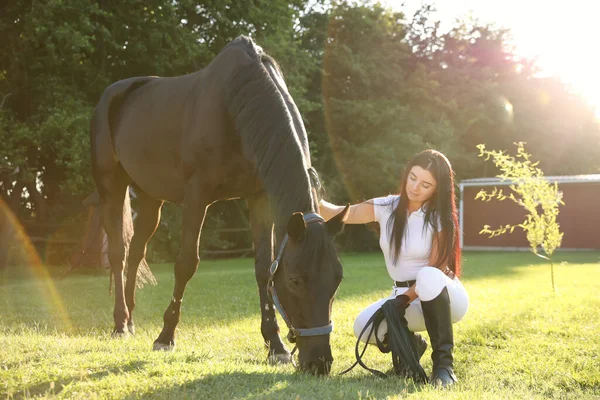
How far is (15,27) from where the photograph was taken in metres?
13.7

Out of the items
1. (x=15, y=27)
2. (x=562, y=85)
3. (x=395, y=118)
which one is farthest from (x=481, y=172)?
(x=15, y=27)

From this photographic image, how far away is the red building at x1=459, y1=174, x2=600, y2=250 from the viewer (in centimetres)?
2202

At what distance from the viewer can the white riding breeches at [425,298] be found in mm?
3438

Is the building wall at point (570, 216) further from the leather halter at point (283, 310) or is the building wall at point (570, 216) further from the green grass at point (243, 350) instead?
the leather halter at point (283, 310)

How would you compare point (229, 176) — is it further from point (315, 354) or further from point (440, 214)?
point (315, 354)

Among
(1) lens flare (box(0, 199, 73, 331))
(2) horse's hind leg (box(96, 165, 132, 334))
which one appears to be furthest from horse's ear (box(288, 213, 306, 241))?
(1) lens flare (box(0, 199, 73, 331))

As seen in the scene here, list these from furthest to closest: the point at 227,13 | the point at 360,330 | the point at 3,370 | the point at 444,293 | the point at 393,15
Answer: the point at 393,15
the point at 227,13
the point at 360,330
the point at 444,293
the point at 3,370

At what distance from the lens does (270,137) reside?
3.73 meters

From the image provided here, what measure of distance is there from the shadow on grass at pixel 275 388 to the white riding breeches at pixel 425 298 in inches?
20.4

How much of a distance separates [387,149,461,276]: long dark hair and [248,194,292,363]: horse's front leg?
1007mm

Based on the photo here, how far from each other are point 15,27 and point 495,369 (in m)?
13.8

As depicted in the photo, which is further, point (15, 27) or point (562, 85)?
point (562, 85)

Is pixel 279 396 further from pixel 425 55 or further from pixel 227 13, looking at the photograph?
pixel 425 55

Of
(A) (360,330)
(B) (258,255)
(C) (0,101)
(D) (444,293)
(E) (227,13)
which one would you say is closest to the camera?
(D) (444,293)
